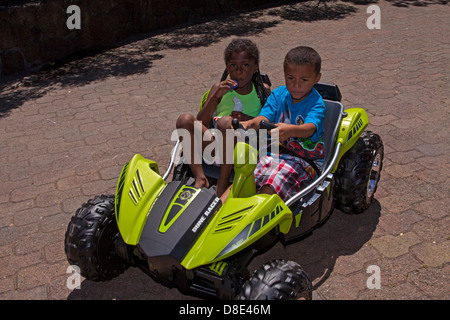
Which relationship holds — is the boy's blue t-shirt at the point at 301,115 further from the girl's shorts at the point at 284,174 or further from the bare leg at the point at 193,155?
the bare leg at the point at 193,155

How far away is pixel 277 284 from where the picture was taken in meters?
2.59

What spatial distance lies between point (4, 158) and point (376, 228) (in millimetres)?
4083

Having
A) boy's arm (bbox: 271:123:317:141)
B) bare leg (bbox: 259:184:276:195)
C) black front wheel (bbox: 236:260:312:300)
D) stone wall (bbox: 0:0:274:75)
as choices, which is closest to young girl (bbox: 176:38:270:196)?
bare leg (bbox: 259:184:276:195)

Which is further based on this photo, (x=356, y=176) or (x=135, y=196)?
(x=356, y=176)

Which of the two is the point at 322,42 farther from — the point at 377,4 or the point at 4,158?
the point at 4,158

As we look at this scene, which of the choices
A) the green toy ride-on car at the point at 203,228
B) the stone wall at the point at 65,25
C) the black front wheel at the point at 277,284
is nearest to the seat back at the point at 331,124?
the green toy ride-on car at the point at 203,228

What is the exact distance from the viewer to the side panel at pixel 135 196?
2832 millimetres

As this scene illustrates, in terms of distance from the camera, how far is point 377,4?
10.9 m

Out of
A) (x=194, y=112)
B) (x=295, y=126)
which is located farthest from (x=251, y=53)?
(x=194, y=112)

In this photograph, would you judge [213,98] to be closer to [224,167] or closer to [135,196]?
[224,167]

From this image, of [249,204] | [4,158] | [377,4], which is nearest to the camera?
[249,204]

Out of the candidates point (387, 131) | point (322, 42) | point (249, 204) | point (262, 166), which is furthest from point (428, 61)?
point (249, 204)

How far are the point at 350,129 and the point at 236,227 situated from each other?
1455 mm

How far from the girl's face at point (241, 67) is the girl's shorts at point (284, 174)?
73cm
